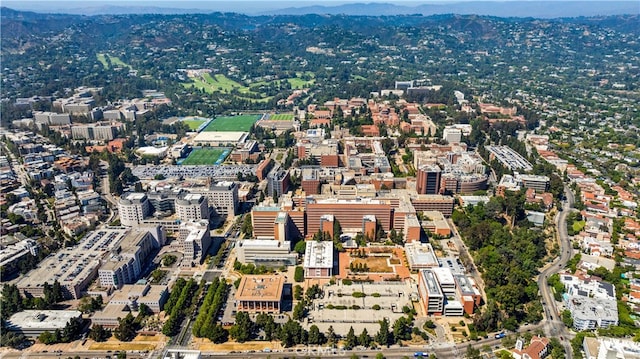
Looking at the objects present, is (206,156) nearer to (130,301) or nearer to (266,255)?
(266,255)

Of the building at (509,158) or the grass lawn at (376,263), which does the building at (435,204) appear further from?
the building at (509,158)

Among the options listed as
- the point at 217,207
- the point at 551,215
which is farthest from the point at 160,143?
the point at 551,215

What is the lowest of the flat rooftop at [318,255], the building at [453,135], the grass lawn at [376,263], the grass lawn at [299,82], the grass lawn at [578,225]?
the grass lawn at [376,263]

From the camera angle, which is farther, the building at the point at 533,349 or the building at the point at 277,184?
the building at the point at 277,184

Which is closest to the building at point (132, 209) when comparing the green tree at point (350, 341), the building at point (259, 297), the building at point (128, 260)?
the building at point (128, 260)

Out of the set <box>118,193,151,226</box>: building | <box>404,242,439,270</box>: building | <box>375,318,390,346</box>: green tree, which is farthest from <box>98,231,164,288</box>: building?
<box>404,242,439,270</box>: building

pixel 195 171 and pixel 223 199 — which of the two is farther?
pixel 195 171

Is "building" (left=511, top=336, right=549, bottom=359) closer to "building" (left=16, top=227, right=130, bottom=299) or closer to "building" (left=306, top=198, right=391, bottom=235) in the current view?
"building" (left=306, top=198, right=391, bottom=235)

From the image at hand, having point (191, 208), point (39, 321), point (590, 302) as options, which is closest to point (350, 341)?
point (590, 302)
